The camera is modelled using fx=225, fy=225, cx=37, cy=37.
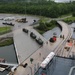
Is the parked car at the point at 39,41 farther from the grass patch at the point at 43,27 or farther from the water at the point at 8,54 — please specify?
the grass patch at the point at 43,27

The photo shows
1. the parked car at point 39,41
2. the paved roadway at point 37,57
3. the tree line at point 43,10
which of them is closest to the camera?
the paved roadway at point 37,57

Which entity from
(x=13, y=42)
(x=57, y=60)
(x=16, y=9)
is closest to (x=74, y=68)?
(x=57, y=60)

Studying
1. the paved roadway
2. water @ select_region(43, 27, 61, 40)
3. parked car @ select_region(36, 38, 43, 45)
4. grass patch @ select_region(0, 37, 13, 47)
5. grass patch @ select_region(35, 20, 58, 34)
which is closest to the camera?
the paved roadway

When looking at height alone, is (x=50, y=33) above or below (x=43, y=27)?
below

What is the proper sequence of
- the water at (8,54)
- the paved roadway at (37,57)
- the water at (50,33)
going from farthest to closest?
1. the water at (50,33)
2. the water at (8,54)
3. the paved roadway at (37,57)

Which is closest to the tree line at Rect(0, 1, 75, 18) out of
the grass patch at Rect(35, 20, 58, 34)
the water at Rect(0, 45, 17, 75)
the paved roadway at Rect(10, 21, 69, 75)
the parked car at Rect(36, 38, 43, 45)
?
the grass patch at Rect(35, 20, 58, 34)

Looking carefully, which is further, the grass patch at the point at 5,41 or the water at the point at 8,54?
the grass patch at the point at 5,41

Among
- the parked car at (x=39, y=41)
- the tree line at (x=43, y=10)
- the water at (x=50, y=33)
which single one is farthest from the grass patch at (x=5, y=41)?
the tree line at (x=43, y=10)

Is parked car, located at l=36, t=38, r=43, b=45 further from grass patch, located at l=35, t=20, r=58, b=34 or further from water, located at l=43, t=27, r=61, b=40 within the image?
grass patch, located at l=35, t=20, r=58, b=34

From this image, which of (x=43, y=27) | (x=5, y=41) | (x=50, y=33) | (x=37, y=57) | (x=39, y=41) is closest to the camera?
(x=37, y=57)

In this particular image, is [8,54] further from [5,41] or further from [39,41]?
[39,41]

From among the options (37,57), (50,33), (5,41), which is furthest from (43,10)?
(37,57)
